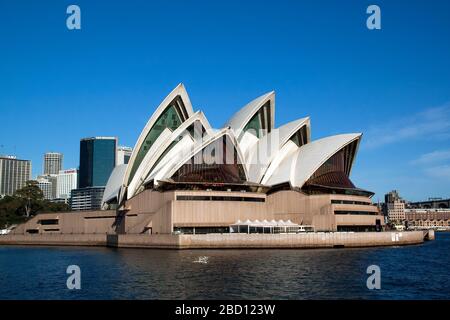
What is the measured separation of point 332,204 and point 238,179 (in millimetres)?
13569

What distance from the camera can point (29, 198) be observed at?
103875 millimetres

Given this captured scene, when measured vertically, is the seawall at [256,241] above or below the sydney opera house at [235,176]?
below

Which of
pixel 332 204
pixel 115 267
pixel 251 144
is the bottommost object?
pixel 115 267

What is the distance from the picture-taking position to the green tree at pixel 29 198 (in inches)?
A: 4063

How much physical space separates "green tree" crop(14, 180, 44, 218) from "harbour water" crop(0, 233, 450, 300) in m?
63.5

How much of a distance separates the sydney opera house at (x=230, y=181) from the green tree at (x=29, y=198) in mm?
26710

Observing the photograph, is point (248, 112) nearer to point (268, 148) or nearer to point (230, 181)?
point (268, 148)

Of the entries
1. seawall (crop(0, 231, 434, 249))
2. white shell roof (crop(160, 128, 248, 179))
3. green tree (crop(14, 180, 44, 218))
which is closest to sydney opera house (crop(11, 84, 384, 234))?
white shell roof (crop(160, 128, 248, 179))

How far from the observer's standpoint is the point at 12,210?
101438 millimetres

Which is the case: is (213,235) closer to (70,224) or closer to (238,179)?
(238,179)

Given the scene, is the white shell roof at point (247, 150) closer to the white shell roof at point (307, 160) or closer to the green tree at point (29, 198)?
the white shell roof at point (307, 160)

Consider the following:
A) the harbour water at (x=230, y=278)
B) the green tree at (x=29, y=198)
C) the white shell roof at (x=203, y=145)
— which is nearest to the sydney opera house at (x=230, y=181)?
the white shell roof at (x=203, y=145)
